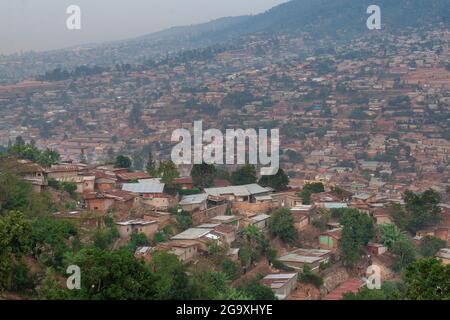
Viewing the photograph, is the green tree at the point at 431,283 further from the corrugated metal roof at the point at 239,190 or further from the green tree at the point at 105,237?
the corrugated metal roof at the point at 239,190

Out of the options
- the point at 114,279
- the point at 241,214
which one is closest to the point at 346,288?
the point at 241,214

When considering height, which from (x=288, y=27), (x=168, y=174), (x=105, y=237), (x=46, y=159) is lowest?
(x=105, y=237)

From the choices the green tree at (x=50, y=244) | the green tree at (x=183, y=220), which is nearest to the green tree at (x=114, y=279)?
the green tree at (x=50, y=244)

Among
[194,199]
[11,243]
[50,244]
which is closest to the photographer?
[11,243]

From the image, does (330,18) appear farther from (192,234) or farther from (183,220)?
(192,234)

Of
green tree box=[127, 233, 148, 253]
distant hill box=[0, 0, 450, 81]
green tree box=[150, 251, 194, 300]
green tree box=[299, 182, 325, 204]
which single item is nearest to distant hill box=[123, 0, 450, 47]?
distant hill box=[0, 0, 450, 81]

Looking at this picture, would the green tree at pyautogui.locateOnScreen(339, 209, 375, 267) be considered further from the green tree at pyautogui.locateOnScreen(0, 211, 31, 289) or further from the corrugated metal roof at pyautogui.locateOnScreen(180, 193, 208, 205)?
the green tree at pyautogui.locateOnScreen(0, 211, 31, 289)

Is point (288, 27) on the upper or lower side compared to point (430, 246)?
upper
